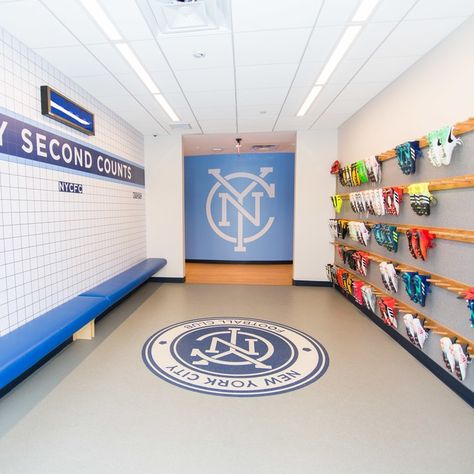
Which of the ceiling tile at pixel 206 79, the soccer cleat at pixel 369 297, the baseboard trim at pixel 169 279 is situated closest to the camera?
the ceiling tile at pixel 206 79

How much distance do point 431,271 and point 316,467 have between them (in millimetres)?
Result: 1982

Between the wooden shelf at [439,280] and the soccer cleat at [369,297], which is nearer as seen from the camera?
the wooden shelf at [439,280]

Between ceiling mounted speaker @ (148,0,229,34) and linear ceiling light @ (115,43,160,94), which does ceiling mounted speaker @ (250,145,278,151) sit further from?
ceiling mounted speaker @ (148,0,229,34)

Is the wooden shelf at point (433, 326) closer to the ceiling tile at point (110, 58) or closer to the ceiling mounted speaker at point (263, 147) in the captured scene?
the ceiling tile at point (110, 58)

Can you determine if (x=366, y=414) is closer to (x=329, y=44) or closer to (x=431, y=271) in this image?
(x=431, y=271)

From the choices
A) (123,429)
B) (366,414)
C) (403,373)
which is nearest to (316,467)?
(366,414)

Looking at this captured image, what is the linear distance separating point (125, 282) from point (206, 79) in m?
2.82

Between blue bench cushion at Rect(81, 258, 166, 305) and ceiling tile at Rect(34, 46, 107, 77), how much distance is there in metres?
2.51

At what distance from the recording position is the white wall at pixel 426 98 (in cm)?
229

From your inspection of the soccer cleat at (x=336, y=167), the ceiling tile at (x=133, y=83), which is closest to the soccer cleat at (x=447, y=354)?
the soccer cleat at (x=336, y=167)

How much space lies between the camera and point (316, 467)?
1.68 m

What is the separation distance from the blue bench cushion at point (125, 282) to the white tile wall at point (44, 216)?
0.57ft

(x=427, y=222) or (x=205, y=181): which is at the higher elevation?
(x=205, y=181)

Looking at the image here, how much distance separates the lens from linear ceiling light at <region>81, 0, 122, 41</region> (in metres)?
2.13
